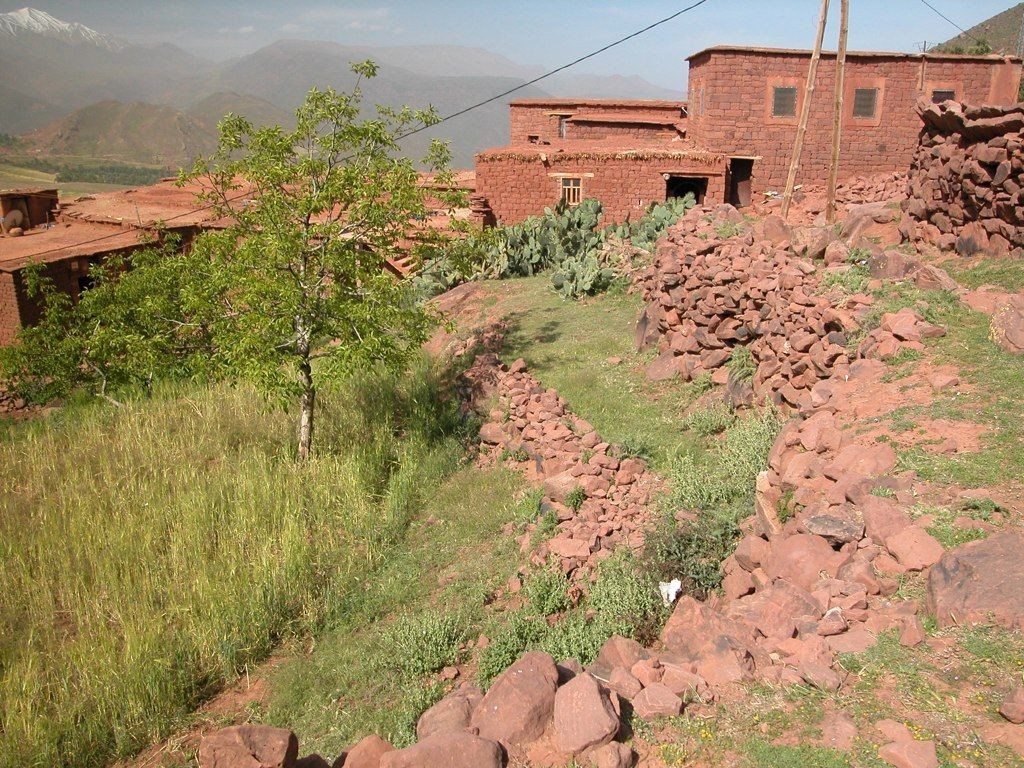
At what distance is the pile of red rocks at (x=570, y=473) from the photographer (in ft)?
22.0

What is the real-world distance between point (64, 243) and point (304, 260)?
13678 millimetres

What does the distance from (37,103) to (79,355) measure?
15602 centimetres

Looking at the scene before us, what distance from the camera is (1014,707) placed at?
3.21 m

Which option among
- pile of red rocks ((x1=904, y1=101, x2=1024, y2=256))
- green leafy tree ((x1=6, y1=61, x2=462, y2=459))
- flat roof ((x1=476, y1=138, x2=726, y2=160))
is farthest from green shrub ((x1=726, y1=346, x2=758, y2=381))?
flat roof ((x1=476, y1=138, x2=726, y2=160))

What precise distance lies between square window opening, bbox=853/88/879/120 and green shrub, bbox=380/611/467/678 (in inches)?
664

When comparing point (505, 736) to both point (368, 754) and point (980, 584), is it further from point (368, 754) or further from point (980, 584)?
point (980, 584)

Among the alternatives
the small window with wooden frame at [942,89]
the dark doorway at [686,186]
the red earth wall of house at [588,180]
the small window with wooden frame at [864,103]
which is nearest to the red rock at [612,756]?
the red earth wall of house at [588,180]

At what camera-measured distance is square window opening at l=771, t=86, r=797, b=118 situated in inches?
695

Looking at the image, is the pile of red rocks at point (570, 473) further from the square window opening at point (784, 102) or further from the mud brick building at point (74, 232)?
the square window opening at point (784, 102)

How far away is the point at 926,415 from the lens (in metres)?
5.81

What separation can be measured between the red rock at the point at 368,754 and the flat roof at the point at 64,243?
15.5 meters

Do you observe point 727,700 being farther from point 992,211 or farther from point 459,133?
point 459,133

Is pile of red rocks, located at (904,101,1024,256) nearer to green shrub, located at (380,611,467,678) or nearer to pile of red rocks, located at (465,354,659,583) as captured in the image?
pile of red rocks, located at (465,354,659,583)

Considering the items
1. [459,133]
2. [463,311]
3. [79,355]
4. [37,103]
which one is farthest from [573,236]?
[37,103]
